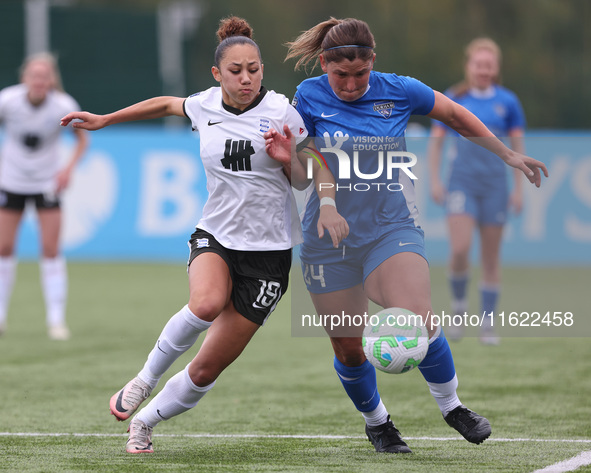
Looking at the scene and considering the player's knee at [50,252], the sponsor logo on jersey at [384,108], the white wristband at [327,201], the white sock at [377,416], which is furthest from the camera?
the player's knee at [50,252]

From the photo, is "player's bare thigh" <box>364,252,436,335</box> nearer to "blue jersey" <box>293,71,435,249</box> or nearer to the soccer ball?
the soccer ball

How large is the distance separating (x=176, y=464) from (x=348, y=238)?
48.3 inches

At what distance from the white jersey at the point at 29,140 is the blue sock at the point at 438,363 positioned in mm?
5160

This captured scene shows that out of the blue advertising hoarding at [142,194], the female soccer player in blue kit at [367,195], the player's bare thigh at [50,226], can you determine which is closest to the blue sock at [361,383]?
the female soccer player in blue kit at [367,195]

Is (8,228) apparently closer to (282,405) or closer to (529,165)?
(282,405)

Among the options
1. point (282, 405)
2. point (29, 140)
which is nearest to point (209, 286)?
point (282, 405)

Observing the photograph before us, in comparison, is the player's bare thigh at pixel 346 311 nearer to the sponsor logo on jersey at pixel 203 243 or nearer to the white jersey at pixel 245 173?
the white jersey at pixel 245 173

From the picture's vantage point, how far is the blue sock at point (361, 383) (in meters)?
4.97

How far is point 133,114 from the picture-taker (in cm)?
488

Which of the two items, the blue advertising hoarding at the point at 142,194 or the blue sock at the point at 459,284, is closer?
the blue sock at the point at 459,284

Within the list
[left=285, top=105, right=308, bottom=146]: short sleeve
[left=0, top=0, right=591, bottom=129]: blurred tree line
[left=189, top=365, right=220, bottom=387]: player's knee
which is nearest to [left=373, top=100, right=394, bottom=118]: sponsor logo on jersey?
[left=285, top=105, right=308, bottom=146]: short sleeve

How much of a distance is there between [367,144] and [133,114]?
1054 millimetres

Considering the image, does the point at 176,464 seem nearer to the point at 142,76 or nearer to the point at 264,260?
the point at 264,260

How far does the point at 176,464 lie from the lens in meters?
4.55
